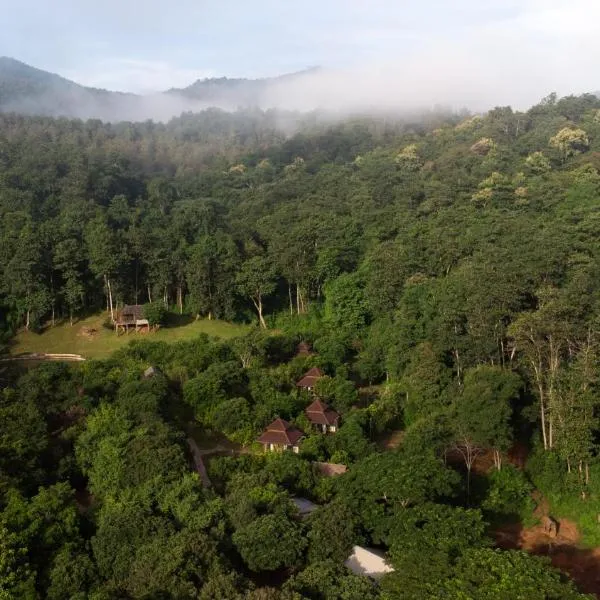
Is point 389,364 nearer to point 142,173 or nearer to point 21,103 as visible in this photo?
point 142,173

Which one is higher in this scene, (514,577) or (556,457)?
(514,577)

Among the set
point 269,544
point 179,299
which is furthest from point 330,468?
point 179,299

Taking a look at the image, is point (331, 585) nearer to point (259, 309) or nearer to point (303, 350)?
point (303, 350)

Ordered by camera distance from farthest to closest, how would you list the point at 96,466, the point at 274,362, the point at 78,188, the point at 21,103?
the point at 21,103
the point at 78,188
the point at 274,362
the point at 96,466

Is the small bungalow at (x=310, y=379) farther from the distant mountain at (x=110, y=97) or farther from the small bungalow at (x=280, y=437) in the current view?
the distant mountain at (x=110, y=97)

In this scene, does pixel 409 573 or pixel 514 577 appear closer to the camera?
pixel 514 577

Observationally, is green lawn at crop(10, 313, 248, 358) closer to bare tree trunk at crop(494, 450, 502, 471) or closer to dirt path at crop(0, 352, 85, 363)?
dirt path at crop(0, 352, 85, 363)

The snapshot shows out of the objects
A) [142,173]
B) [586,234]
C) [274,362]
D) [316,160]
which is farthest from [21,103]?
[586,234]

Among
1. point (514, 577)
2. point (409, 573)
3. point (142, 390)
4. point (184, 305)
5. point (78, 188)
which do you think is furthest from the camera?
point (78, 188)
